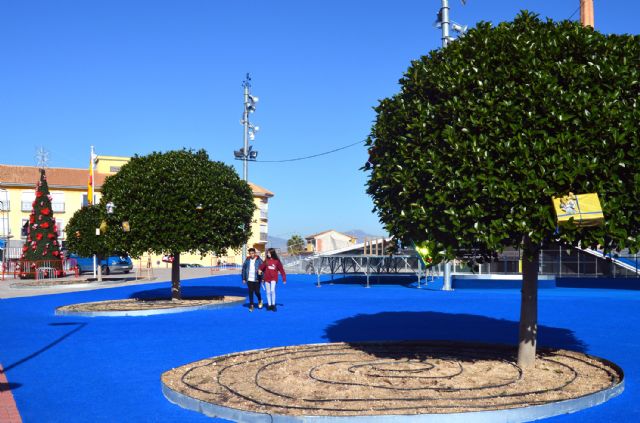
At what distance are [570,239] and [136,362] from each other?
661cm

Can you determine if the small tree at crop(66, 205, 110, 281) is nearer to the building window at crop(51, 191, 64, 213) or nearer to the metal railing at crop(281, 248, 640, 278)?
the metal railing at crop(281, 248, 640, 278)

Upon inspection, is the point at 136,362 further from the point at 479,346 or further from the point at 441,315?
the point at 441,315

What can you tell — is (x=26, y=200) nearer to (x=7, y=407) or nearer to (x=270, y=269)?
(x=270, y=269)

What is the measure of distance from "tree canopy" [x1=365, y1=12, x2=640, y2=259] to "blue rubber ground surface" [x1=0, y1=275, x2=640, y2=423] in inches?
85.9

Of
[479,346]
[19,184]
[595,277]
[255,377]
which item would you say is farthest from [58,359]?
[19,184]

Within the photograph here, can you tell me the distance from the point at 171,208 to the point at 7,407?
1077 cm

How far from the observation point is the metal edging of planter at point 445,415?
6109mm

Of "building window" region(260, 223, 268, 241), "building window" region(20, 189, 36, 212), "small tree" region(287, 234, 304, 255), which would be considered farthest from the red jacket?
"small tree" region(287, 234, 304, 255)

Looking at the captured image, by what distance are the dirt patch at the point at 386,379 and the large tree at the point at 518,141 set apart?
1.57 meters

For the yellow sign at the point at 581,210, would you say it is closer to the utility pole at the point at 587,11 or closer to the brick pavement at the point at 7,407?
the utility pole at the point at 587,11

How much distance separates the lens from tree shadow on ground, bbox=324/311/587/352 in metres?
11.9

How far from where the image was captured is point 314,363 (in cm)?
909

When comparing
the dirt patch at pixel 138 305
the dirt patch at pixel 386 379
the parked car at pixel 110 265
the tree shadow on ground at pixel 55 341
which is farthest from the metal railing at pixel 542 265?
the dirt patch at pixel 386 379

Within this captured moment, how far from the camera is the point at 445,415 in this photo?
6.14 metres
